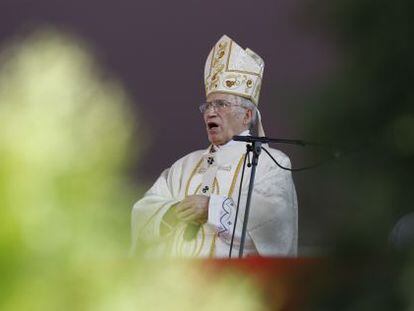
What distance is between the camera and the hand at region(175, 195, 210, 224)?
5.11 m

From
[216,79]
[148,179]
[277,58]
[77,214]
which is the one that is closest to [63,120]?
[77,214]

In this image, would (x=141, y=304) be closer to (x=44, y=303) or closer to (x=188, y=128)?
(x=44, y=303)

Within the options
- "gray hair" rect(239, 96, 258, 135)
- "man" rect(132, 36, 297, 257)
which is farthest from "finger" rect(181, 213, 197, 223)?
"gray hair" rect(239, 96, 258, 135)

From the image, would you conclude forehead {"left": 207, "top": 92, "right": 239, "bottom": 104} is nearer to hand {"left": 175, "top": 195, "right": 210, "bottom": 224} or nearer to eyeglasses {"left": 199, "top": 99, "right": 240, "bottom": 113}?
eyeglasses {"left": 199, "top": 99, "right": 240, "bottom": 113}

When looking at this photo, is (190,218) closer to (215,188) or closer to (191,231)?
(191,231)

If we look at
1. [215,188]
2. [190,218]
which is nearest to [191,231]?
[190,218]

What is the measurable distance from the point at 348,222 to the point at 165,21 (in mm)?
7343

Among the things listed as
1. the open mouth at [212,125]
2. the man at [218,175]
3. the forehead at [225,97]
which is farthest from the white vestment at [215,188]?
the forehead at [225,97]

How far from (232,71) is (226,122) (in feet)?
1.31

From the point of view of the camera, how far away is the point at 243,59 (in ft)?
19.6

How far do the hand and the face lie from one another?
0.49 m

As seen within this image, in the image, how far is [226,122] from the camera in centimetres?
558

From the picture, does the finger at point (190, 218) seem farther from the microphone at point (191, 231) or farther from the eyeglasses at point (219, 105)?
the eyeglasses at point (219, 105)

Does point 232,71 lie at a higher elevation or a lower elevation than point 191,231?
higher
